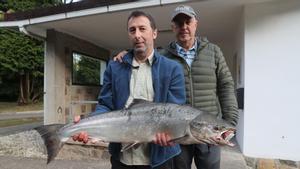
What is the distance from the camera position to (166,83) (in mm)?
2631

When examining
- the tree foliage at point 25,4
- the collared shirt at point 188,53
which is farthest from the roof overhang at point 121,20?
the tree foliage at point 25,4

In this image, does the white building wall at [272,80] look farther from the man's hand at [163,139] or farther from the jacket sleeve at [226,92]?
the man's hand at [163,139]

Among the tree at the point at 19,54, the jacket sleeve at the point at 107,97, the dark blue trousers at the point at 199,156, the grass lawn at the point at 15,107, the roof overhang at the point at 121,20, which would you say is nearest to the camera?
the jacket sleeve at the point at 107,97

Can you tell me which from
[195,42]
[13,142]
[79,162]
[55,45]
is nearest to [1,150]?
[13,142]

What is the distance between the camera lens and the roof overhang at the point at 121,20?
7414 millimetres

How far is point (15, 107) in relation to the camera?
2828 cm

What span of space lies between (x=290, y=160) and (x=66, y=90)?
5.73 meters

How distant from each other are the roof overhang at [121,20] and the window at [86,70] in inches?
24.2

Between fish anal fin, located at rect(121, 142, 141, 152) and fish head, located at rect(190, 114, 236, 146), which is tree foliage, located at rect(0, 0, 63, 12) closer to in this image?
fish anal fin, located at rect(121, 142, 141, 152)

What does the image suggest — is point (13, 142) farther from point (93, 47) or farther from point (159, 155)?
point (159, 155)

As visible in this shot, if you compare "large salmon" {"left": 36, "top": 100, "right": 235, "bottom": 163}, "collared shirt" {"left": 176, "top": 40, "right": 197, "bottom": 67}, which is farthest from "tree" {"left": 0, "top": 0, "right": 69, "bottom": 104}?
"large salmon" {"left": 36, "top": 100, "right": 235, "bottom": 163}

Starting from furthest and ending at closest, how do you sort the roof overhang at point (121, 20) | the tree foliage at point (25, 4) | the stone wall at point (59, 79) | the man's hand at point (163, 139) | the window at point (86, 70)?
the tree foliage at point (25, 4)
the window at point (86, 70)
the stone wall at point (59, 79)
the roof overhang at point (121, 20)
the man's hand at point (163, 139)

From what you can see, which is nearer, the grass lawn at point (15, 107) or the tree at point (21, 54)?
the grass lawn at point (15, 107)

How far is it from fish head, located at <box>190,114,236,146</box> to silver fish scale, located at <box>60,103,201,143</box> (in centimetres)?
5
